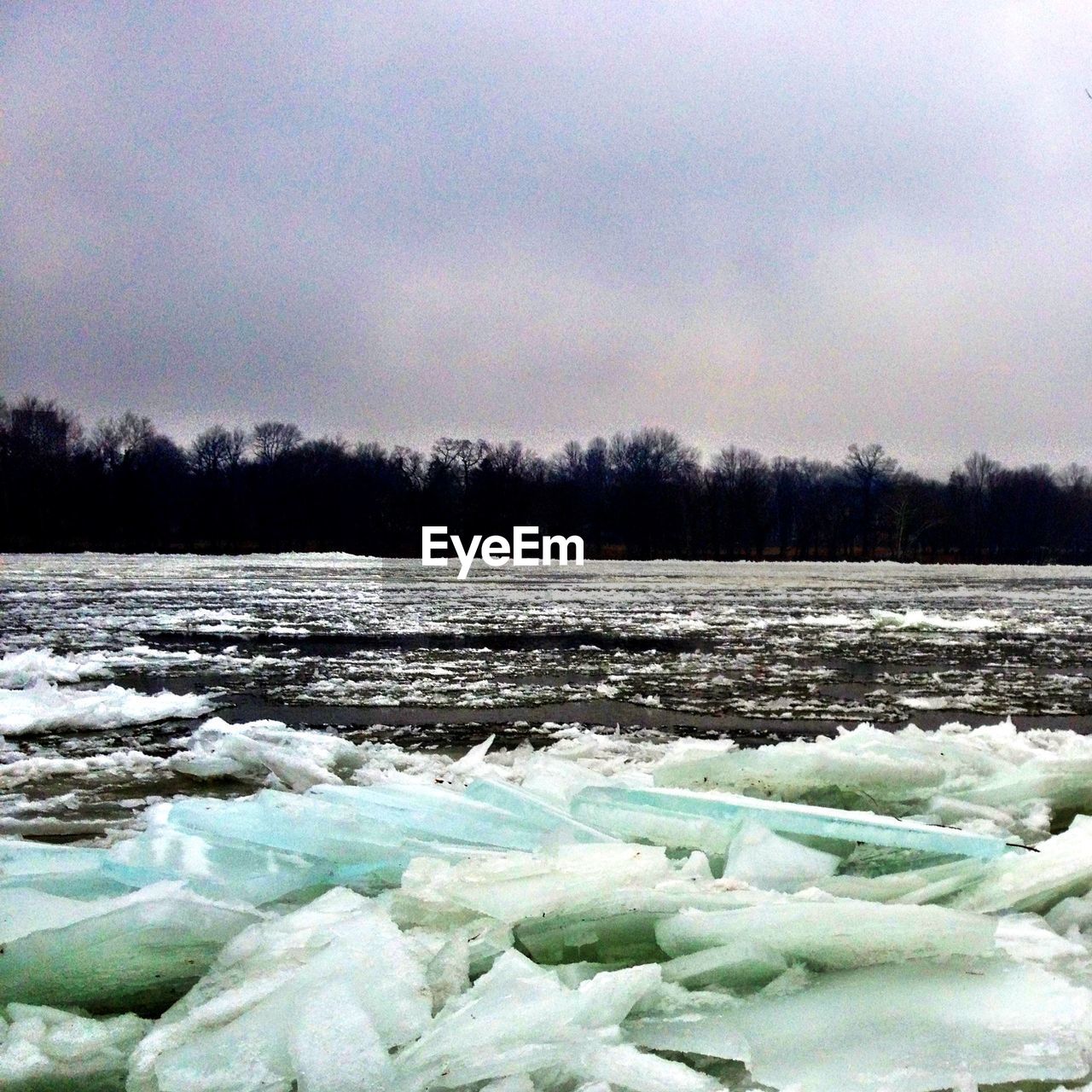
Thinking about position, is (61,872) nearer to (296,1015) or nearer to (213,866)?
(213,866)

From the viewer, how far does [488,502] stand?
59750 millimetres

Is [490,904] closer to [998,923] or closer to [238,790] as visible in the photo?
[998,923]

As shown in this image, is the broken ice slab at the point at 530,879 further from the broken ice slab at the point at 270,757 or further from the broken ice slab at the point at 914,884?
the broken ice slab at the point at 270,757

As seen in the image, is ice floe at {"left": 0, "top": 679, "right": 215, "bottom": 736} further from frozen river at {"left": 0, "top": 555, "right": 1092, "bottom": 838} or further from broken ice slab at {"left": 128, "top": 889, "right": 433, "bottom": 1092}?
broken ice slab at {"left": 128, "top": 889, "right": 433, "bottom": 1092}

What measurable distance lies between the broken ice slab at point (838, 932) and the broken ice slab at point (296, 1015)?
518 millimetres

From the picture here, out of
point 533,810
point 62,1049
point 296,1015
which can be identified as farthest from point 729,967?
point 62,1049

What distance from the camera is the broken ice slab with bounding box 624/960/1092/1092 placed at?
1.48 metres

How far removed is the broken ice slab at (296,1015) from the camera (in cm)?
145

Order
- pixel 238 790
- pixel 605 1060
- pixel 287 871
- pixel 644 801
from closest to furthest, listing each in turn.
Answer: pixel 605 1060 < pixel 287 871 < pixel 644 801 < pixel 238 790

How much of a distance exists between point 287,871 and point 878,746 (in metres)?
1.99

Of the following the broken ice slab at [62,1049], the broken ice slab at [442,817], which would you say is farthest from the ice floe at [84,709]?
the broken ice slab at [62,1049]

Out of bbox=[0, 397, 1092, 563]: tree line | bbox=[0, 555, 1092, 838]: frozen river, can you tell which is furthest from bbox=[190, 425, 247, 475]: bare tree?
bbox=[0, 555, 1092, 838]: frozen river

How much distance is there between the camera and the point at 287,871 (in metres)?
2.21

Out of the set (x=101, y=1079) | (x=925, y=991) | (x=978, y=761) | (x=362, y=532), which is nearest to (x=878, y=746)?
(x=978, y=761)
